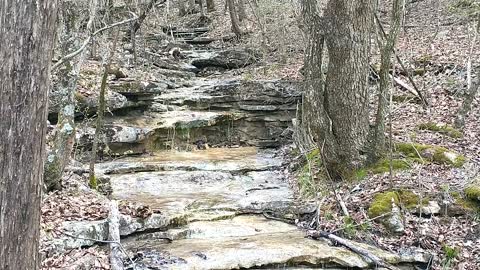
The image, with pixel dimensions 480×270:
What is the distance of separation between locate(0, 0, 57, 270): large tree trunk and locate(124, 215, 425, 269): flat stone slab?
8.93ft

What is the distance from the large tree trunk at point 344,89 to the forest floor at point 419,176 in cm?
53

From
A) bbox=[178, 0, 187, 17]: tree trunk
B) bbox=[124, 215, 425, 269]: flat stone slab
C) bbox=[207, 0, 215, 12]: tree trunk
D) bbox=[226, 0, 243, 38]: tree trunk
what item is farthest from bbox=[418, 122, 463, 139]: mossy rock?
bbox=[178, 0, 187, 17]: tree trunk

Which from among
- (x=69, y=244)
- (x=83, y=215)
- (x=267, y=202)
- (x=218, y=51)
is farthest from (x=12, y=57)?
(x=218, y=51)

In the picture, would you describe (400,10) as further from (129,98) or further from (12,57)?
(129,98)

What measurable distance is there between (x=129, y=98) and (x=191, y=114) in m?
1.68

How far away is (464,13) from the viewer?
15477mm

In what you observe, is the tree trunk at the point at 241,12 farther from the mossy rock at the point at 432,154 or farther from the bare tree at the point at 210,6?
the mossy rock at the point at 432,154

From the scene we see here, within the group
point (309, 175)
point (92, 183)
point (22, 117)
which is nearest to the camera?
point (22, 117)

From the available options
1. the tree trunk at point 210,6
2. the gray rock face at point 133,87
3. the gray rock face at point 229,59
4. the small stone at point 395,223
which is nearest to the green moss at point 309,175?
the small stone at point 395,223

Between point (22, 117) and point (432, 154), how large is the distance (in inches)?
264

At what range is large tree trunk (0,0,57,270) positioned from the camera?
2.94 metres

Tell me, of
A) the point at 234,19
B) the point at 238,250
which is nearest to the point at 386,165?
the point at 238,250

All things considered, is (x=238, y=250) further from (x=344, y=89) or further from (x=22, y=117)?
(x=22, y=117)

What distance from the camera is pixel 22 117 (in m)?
3.00
